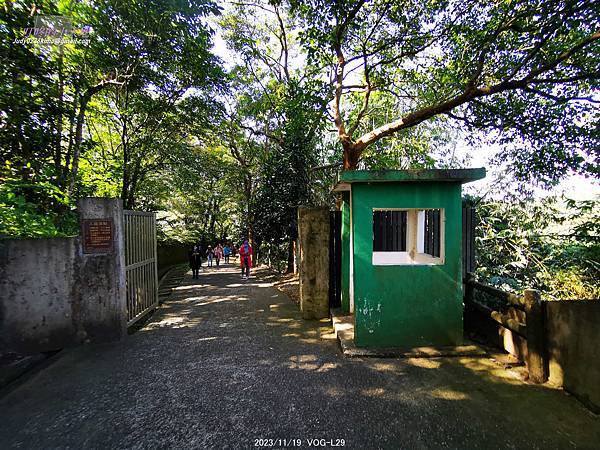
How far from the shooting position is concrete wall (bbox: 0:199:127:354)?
4344mm

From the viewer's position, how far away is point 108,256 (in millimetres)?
4758

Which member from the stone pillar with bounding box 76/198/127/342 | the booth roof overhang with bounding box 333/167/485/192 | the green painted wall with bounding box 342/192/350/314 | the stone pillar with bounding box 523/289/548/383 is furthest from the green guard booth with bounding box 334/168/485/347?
the stone pillar with bounding box 76/198/127/342

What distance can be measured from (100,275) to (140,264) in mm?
1153

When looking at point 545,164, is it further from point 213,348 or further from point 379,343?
point 213,348

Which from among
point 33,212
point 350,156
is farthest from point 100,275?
point 350,156

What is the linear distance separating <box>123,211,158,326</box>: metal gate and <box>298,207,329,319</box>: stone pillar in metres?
3.39

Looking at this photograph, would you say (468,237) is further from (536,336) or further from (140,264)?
(140,264)

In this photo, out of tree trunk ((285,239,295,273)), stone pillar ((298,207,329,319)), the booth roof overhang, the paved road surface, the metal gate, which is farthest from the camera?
tree trunk ((285,239,295,273))

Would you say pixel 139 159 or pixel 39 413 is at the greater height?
pixel 139 159

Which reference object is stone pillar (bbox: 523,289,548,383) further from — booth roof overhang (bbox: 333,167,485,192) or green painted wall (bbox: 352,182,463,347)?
booth roof overhang (bbox: 333,167,485,192)

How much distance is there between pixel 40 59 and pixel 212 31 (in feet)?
11.0

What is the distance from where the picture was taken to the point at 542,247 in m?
5.91

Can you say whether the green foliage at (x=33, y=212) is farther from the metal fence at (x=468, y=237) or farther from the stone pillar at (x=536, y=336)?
the stone pillar at (x=536, y=336)

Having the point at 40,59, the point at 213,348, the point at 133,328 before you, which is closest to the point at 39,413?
the point at 213,348
